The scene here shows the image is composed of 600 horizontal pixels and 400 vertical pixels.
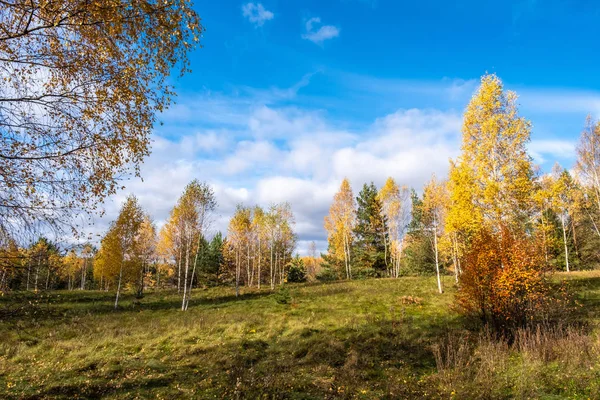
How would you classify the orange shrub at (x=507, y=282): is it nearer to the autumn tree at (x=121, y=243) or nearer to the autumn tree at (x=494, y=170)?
the autumn tree at (x=494, y=170)

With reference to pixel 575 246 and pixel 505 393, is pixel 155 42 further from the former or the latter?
pixel 575 246

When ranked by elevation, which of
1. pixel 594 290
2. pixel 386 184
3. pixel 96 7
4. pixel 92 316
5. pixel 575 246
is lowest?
pixel 92 316

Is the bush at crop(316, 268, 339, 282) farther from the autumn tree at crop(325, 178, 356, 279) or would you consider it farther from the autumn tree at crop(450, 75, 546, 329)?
the autumn tree at crop(450, 75, 546, 329)

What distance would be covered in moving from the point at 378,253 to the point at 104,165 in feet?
120

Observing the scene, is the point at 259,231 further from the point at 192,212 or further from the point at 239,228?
the point at 192,212

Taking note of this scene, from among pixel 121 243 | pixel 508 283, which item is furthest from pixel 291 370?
pixel 121 243

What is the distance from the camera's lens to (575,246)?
3675 centimetres

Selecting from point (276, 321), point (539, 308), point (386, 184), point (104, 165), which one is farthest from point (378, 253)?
point (104, 165)

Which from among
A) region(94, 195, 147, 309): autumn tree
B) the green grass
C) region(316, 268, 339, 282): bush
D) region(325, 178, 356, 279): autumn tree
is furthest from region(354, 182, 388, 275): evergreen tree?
region(94, 195, 147, 309): autumn tree

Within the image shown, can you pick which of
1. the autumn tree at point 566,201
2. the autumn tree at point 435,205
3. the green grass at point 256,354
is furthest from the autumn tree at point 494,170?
the autumn tree at point 566,201

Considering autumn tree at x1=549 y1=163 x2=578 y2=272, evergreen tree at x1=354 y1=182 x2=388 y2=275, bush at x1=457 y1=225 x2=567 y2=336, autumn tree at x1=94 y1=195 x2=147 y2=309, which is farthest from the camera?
evergreen tree at x1=354 y1=182 x2=388 y2=275

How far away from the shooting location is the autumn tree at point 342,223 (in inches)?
1548

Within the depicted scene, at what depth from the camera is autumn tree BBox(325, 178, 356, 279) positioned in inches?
1548

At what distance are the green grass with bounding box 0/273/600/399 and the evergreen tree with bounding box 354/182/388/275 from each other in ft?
62.9
